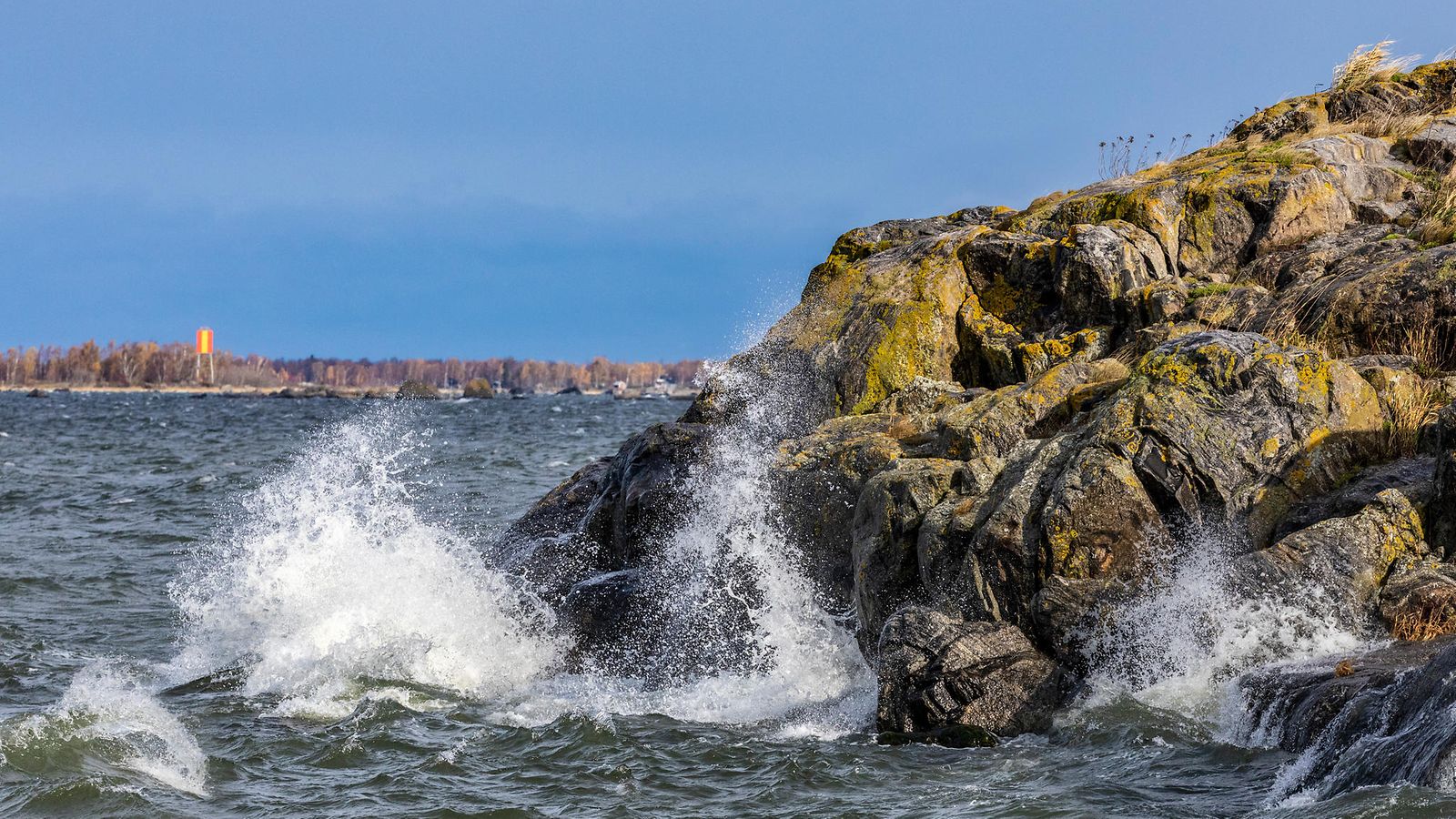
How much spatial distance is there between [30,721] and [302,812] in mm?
2907

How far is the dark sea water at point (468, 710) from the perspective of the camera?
7746mm

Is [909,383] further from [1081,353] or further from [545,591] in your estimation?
[545,591]

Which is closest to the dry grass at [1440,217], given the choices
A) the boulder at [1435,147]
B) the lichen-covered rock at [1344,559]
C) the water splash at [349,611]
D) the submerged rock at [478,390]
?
the boulder at [1435,147]

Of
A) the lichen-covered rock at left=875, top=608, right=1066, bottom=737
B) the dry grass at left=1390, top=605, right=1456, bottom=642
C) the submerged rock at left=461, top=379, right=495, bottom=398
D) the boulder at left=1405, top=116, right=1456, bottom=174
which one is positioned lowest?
the lichen-covered rock at left=875, top=608, right=1066, bottom=737

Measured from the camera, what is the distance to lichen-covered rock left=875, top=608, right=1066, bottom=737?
8.82 meters

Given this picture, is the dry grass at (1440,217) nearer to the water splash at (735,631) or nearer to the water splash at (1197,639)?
the water splash at (1197,639)

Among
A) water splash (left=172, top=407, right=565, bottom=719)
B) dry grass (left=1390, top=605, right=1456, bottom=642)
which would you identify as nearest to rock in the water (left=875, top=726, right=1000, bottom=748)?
dry grass (left=1390, top=605, right=1456, bottom=642)

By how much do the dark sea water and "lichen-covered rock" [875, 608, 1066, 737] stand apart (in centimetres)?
30

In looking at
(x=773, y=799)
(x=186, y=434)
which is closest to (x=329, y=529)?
(x=773, y=799)

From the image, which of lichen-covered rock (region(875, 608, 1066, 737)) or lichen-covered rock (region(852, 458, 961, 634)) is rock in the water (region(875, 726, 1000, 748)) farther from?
lichen-covered rock (region(852, 458, 961, 634))

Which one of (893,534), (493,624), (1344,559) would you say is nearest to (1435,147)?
(1344,559)

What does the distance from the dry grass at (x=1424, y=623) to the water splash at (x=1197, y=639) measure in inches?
13.1

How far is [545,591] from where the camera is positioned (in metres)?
13.4

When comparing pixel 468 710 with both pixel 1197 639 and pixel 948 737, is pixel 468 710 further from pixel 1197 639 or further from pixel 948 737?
pixel 1197 639
